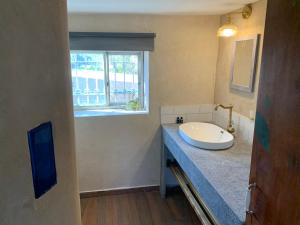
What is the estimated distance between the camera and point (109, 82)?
278cm

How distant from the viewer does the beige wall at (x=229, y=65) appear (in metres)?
1.88

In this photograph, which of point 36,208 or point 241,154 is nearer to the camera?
point 36,208

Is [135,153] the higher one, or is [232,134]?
[232,134]

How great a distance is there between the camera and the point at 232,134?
7.55 ft

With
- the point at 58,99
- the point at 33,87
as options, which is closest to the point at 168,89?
the point at 58,99

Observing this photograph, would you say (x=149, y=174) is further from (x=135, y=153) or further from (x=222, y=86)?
(x=222, y=86)

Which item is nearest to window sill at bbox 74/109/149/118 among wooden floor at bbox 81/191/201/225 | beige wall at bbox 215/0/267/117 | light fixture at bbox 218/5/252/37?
beige wall at bbox 215/0/267/117

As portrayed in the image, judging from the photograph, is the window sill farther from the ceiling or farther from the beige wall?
the ceiling

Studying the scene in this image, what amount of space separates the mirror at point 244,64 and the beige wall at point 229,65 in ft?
0.14

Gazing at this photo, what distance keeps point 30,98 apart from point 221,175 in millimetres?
1308

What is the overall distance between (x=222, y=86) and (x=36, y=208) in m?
2.21

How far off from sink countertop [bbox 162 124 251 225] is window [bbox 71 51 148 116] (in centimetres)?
81

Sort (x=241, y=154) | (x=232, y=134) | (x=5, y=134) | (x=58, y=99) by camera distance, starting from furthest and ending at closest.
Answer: (x=232, y=134), (x=241, y=154), (x=58, y=99), (x=5, y=134)

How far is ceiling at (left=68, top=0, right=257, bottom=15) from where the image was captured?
6.15 feet
